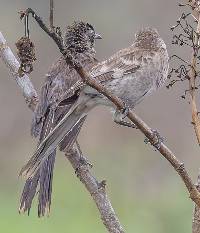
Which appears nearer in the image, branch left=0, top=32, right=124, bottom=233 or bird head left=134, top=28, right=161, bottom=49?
branch left=0, top=32, right=124, bottom=233

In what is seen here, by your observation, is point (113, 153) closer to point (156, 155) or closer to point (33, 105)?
point (156, 155)

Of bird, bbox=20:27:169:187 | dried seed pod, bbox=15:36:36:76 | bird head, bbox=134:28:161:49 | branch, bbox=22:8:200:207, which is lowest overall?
branch, bbox=22:8:200:207

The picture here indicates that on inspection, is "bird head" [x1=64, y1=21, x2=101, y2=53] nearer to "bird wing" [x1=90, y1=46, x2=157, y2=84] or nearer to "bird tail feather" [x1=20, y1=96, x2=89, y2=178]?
"bird wing" [x1=90, y1=46, x2=157, y2=84]

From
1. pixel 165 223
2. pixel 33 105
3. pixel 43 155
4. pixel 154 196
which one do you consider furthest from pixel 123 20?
pixel 43 155

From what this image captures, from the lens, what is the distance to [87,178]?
4.71 meters

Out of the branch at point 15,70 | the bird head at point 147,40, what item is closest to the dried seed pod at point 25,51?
the bird head at point 147,40

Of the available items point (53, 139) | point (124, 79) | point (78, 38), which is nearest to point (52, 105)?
point (78, 38)

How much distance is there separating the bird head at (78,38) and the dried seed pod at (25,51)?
A: 2.34 ft

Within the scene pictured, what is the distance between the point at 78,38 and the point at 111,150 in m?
8.44

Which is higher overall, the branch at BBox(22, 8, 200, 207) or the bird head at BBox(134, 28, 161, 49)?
the bird head at BBox(134, 28, 161, 49)

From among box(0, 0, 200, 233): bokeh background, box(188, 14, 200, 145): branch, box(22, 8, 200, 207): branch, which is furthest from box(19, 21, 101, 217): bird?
box(0, 0, 200, 233): bokeh background

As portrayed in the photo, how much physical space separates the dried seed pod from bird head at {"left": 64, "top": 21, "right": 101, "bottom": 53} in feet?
2.34

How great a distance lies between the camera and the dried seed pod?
139 inches

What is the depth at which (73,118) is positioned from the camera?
187 inches
